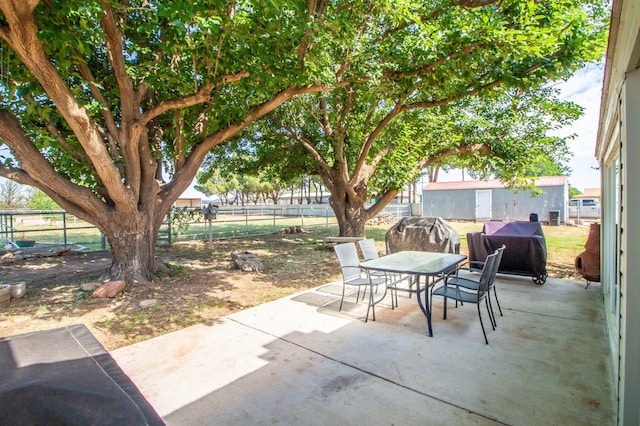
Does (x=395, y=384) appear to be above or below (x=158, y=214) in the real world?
below

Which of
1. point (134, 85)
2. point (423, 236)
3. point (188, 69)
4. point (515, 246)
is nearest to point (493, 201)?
point (423, 236)

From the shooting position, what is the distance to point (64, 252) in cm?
920

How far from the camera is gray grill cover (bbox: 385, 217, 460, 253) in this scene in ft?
26.0

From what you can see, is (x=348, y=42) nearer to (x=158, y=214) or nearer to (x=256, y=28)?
(x=256, y=28)

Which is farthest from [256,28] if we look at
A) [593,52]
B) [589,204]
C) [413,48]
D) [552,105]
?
[589,204]

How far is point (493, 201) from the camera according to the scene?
791 inches

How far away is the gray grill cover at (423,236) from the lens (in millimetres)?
7926

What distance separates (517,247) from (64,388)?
6.41 meters

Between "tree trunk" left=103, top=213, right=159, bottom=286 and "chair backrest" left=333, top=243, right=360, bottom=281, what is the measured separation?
3504mm

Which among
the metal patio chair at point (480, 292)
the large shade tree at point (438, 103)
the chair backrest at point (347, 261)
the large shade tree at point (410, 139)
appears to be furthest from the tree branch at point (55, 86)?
the metal patio chair at point (480, 292)

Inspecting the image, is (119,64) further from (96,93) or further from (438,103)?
(438,103)

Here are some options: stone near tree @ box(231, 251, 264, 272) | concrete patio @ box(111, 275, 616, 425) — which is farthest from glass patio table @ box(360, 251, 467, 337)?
stone near tree @ box(231, 251, 264, 272)

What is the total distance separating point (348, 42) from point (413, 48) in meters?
1.16

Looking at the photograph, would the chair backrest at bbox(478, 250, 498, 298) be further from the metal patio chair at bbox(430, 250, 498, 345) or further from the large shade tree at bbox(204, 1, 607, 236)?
the large shade tree at bbox(204, 1, 607, 236)
